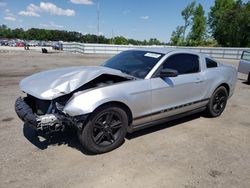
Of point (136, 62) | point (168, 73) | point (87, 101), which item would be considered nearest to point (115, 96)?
point (87, 101)

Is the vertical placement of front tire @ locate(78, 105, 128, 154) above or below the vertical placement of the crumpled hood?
below

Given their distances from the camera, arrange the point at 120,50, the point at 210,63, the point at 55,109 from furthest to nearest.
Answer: the point at 120,50, the point at 210,63, the point at 55,109

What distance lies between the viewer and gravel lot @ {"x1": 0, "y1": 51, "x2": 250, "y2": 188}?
311 centimetres

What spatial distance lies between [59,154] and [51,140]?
1.71ft

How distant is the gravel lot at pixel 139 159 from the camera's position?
10.2 feet

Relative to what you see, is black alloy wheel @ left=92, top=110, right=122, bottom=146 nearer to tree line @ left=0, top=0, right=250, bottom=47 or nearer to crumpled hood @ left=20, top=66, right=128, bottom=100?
crumpled hood @ left=20, top=66, right=128, bottom=100

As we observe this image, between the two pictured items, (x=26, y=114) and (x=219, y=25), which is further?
(x=219, y=25)

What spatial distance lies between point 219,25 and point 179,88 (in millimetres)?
53227

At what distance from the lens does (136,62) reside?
4695mm

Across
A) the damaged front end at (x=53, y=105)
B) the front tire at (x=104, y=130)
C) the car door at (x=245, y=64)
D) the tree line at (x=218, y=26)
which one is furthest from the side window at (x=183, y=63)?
the tree line at (x=218, y=26)

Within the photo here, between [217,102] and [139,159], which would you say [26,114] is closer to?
[139,159]

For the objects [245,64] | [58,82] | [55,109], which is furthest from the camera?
[245,64]

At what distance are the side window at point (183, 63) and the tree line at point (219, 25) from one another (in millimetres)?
47892

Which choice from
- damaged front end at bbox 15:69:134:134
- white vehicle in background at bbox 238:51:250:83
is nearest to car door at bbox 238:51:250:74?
white vehicle in background at bbox 238:51:250:83
